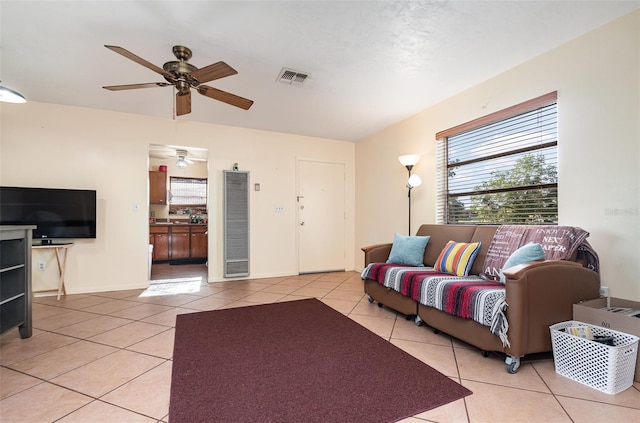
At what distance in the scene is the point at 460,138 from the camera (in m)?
3.59

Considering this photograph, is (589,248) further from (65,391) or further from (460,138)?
(65,391)

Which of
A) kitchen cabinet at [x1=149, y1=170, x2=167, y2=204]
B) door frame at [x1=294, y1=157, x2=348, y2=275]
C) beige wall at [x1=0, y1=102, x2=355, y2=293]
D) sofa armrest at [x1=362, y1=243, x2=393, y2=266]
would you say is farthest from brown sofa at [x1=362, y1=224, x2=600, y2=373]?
kitchen cabinet at [x1=149, y1=170, x2=167, y2=204]

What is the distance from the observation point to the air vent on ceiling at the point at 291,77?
298 centimetres

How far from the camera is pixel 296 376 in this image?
6.10 feet

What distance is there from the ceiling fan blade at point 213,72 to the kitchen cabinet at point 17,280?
1.86 meters

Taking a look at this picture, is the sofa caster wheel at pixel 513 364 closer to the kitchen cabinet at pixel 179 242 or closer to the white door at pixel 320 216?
the white door at pixel 320 216

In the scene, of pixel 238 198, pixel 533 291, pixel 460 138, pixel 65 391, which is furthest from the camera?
pixel 238 198

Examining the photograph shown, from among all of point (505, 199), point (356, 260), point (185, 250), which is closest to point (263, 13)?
point (505, 199)

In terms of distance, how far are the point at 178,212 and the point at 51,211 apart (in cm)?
350

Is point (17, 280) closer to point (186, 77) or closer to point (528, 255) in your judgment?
point (186, 77)

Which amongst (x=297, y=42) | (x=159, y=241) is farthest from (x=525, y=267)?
(x=159, y=241)

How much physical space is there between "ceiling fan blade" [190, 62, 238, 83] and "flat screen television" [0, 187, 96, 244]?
8.86 feet

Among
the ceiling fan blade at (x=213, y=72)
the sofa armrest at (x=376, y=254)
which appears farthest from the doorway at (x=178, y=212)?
the ceiling fan blade at (x=213, y=72)

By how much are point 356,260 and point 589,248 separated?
378cm
